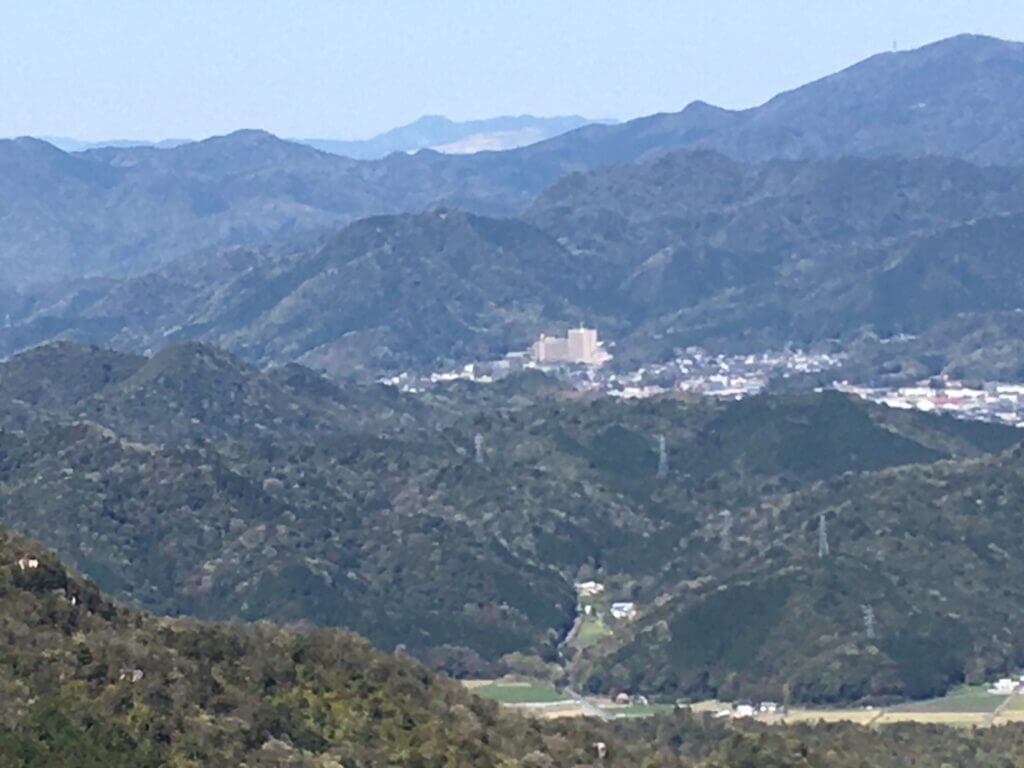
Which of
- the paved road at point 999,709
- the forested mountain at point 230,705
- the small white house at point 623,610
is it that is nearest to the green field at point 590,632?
the small white house at point 623,610

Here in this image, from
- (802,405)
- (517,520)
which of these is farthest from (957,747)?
(802,405)

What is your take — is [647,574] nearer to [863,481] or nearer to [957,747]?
[863,481]

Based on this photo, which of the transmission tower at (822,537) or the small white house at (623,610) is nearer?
the transmission tower at (822,537)

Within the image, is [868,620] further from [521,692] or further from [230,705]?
[230,705]

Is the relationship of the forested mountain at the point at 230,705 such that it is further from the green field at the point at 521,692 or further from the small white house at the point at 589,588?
the small white house at the point at 589,588

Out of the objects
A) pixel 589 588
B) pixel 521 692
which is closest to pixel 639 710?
pixel 521 692

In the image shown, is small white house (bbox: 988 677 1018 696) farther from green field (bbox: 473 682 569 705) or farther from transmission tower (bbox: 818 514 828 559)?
green field (bbox: 473 682 569 705)

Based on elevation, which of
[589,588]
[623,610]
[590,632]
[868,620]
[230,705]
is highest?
[230,705]
